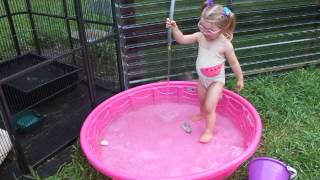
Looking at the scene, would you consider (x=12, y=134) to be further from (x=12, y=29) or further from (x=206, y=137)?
(x=12, y=29)

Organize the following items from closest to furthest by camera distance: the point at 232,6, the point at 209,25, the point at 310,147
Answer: the point at 209,25 < the point at 310,147 < the point at 232,6

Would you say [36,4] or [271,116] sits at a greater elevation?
[36,4]

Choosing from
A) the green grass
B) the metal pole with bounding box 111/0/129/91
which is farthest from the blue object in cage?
the metal pole with bounding box 111/0/129/91

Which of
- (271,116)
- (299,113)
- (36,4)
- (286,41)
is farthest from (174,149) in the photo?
(36,4)

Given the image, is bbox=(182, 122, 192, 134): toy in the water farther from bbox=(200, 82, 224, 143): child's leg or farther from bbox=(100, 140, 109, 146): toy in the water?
bbox=(100, 140, 109, 146): toy in the water

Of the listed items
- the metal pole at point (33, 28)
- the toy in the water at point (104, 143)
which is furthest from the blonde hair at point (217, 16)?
the metal pole at point (33, 28)

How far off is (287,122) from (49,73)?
1.97 m

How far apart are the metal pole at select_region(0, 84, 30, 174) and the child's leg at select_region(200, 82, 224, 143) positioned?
3.68ft

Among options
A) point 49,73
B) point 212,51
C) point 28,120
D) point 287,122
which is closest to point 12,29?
point 49,73

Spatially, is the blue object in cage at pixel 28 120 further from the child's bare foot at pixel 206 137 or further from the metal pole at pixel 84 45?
the child's bare foot at pixel 206 137

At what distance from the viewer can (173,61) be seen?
10.0 feet

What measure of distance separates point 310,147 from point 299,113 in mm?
401

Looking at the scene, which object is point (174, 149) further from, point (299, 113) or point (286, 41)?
point (286, 41)

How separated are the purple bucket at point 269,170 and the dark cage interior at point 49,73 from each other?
1.20m
